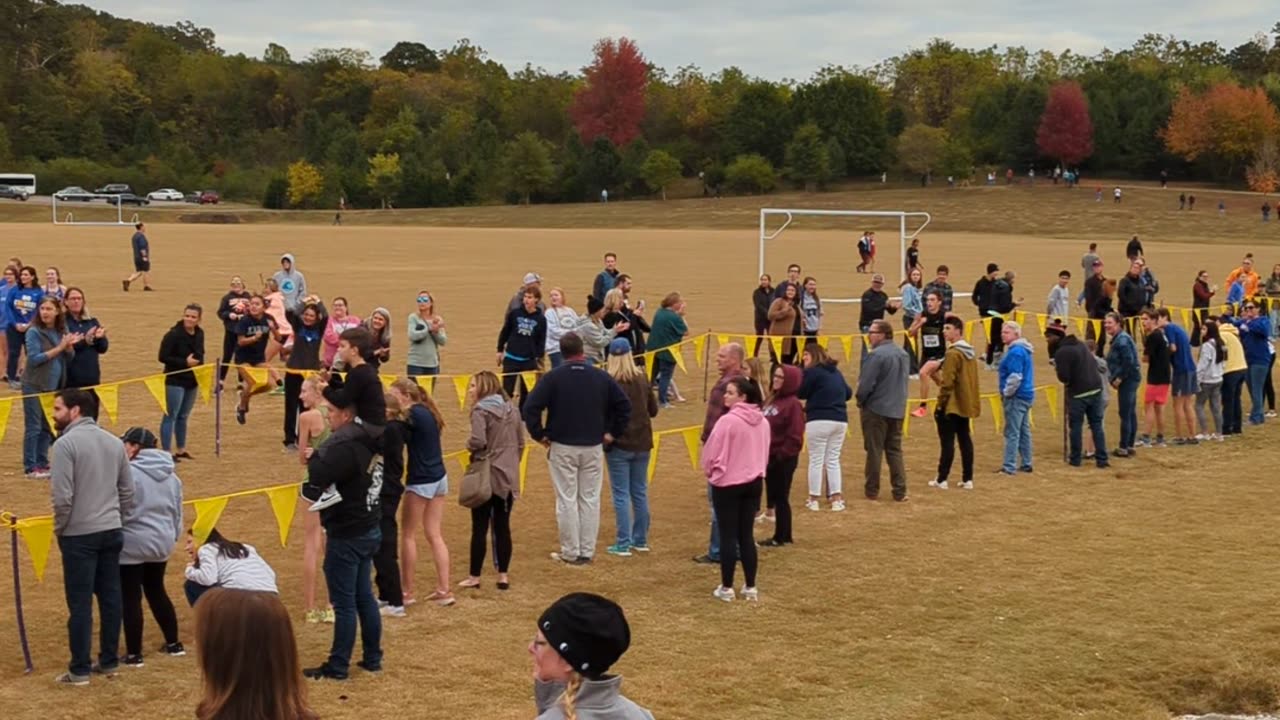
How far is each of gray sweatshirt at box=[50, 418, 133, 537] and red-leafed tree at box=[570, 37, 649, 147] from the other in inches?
4606

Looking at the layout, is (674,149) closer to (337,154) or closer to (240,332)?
(337,154)

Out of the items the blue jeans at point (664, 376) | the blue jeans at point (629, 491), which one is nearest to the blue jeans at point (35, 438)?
the blue jeans at point (629, 491)

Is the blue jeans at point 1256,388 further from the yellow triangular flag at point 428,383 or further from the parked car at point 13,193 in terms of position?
the parked car at point 13,193

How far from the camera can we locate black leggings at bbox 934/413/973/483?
14227mm

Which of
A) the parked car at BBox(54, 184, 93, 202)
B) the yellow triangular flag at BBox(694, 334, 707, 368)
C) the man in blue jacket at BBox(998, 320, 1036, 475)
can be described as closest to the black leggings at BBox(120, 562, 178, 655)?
the man in blue jacket at BBox(998, 320, 1036, 475)

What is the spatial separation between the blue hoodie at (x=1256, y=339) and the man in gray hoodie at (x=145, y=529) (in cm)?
1473

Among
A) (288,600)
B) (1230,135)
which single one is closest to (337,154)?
(1230,135)

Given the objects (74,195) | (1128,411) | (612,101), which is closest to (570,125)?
(612,101)

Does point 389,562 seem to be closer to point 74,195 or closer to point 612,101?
point 74,195

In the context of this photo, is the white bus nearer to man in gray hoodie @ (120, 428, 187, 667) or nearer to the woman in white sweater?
man in gray hoodie @ (120, 428, 187, 667)

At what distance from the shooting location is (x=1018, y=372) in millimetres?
14656

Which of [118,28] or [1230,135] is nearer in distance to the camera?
[1230,135]

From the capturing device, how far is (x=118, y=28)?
173m

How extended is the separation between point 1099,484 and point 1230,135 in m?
96.8
